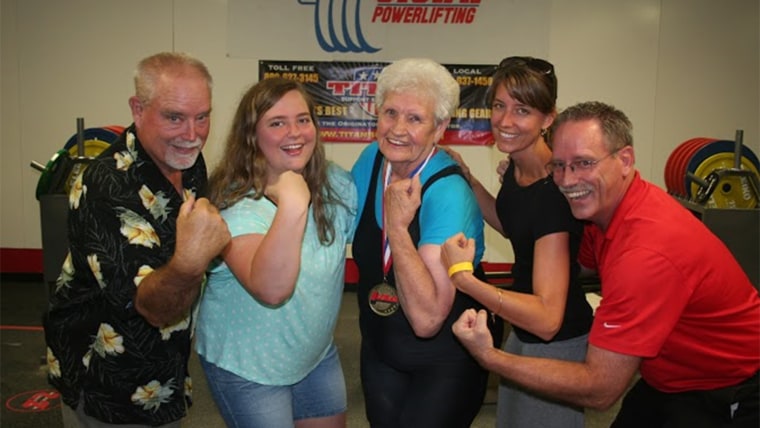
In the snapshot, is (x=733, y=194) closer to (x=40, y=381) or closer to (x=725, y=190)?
(x=725, y=190)

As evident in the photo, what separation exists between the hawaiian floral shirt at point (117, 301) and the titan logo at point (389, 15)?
14.7ft

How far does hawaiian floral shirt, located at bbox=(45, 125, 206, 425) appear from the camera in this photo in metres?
1.72

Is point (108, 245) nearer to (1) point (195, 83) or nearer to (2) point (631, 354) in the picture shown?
(1) point (195, 83)

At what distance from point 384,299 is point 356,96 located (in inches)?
175

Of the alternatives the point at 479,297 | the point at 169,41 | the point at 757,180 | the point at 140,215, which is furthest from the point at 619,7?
the point at 140,215

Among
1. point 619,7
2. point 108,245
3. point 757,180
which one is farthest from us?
point 619,7

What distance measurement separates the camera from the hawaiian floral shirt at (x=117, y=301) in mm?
1724

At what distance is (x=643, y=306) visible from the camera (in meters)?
1.70

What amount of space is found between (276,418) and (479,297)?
704mm

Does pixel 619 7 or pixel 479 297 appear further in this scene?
pixel 619 7

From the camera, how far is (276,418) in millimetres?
1921

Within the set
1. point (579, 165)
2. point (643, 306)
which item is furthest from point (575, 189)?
point (643, 306)

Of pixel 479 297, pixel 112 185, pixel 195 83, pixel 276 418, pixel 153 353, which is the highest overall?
pixel 195 83

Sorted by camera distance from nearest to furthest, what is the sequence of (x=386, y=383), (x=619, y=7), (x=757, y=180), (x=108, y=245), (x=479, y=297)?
(x=108, y=245) → (x=479, y=297) → (x=386, y=383) → (x=757, y=180) → (x=619, y=7)
